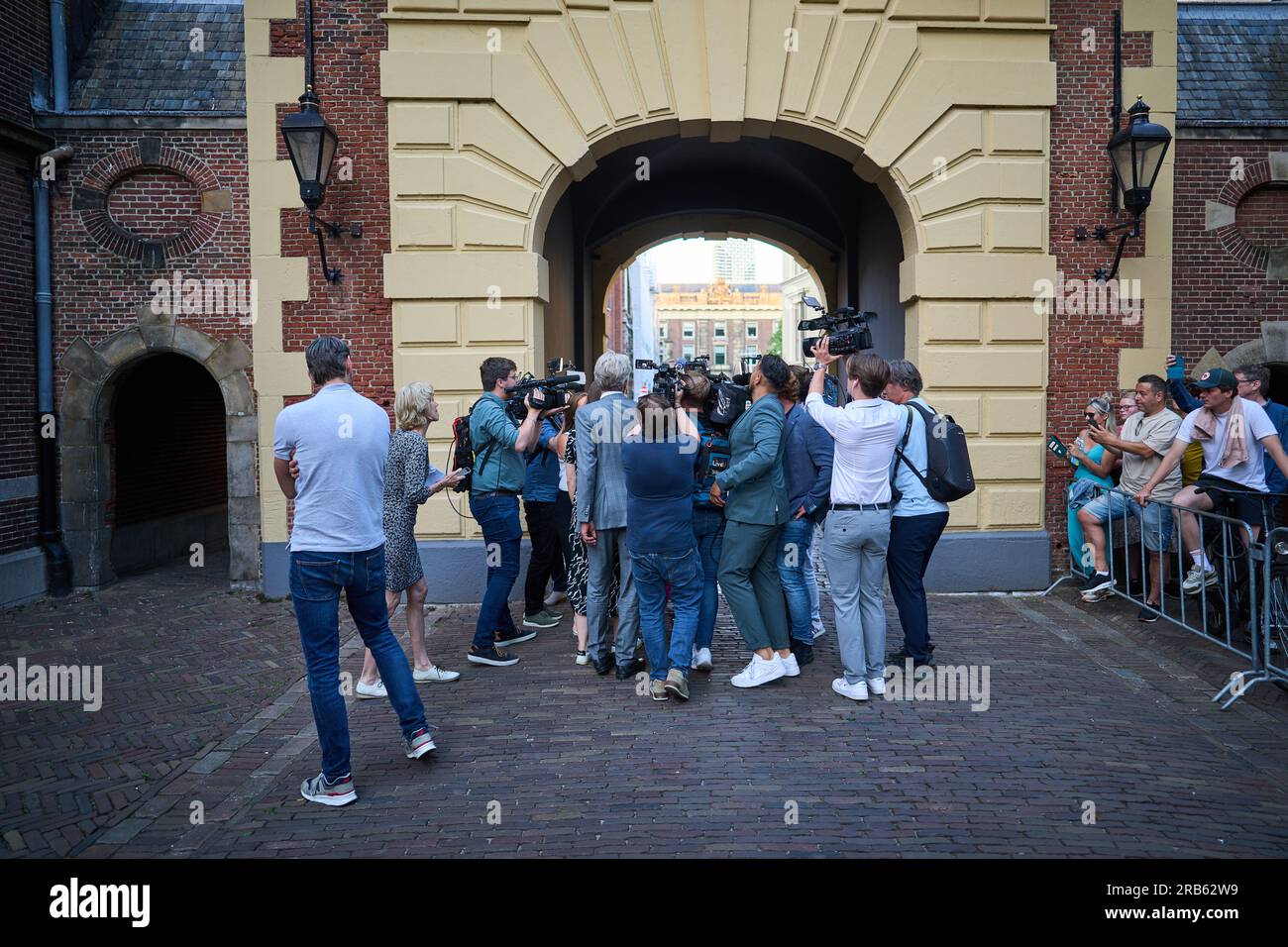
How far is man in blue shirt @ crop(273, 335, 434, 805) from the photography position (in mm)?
4289

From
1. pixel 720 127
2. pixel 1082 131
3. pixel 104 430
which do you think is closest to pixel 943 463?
pixel 720 127

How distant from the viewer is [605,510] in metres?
6.05

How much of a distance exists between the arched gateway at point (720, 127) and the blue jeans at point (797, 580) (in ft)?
9.85

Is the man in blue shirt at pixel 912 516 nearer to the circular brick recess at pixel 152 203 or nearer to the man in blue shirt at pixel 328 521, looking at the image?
the man in blue shirt at pixel 328 521

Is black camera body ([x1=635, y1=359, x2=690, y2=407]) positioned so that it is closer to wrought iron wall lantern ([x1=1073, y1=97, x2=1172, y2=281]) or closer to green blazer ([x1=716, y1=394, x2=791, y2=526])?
green blazer ([x1=716, y1=394, x2=791, y2=526])

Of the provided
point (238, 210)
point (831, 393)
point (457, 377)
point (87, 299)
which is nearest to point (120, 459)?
point (87, 299)

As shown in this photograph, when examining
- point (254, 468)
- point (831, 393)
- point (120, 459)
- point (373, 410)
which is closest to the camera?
point (373, 410)

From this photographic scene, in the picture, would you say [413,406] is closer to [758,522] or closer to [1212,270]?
[758,522]

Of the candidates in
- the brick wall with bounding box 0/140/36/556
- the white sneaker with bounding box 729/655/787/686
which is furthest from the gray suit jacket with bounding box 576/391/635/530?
the brick wall with bounding box 0/140/36/556

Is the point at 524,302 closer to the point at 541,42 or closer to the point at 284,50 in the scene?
the point at 541,42

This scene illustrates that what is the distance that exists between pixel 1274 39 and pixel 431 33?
9881 millimetres

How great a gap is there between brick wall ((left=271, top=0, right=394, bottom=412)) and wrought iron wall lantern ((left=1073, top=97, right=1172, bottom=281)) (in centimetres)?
694

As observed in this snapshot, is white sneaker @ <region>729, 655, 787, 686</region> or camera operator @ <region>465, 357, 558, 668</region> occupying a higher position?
camera operator @ <region>465, 357, 558, 668</region>

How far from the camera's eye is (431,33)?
8.66 meters
